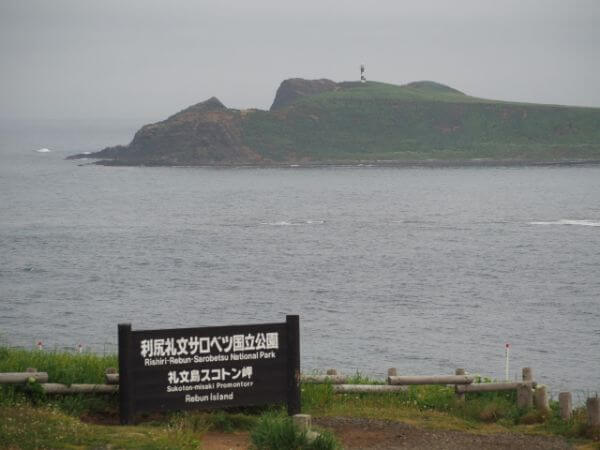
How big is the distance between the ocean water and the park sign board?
62.9 ft

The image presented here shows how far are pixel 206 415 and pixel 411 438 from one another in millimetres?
2873

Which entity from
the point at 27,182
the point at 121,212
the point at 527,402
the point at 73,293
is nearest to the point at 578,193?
the point at 121,212

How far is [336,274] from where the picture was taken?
202ft

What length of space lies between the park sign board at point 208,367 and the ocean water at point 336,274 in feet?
62.9

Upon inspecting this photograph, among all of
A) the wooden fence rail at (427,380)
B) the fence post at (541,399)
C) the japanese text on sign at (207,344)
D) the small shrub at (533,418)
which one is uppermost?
the japanese text on sign at (207,344)

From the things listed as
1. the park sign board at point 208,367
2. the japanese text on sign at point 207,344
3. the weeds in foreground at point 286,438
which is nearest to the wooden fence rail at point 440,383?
the park sign board at point 208,367

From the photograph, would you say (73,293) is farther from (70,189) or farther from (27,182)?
(27,182)

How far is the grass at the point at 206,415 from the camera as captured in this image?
1327 cm

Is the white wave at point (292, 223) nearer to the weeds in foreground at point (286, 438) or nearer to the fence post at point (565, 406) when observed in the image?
the fence post at point (565, 406)

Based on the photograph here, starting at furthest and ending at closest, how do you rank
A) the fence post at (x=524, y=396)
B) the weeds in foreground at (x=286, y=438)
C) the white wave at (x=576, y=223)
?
the white wave at (x=576, y=223) < the fence post at (x=524, y=396) < the weeds in foreground at (x=286, y=438)

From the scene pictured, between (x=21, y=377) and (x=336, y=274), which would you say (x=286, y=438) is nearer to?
(x=21, y=377)

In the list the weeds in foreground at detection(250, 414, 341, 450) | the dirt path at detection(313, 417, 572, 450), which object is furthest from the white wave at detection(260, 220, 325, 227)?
the weeds in foreground at detection(250, 414, 341, 450)

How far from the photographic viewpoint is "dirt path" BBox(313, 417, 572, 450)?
14.2 meters

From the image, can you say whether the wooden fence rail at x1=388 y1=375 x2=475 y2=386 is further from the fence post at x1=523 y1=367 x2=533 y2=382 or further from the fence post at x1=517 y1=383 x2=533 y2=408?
the fence post at x1=523 y1=367 x2=533 y2=382
